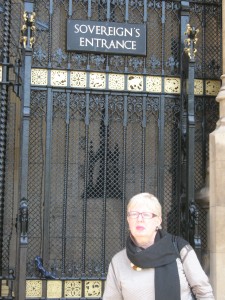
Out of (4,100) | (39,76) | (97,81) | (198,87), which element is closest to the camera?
(4,100)

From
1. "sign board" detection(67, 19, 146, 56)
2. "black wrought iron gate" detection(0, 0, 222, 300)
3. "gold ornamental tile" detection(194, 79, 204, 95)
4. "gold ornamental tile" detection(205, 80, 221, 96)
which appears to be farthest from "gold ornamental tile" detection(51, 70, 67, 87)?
"gold ornamental tile" detection(205, 80, 221, 96)

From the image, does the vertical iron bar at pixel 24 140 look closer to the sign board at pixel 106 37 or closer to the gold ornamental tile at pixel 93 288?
the sign board at pixel 106 37

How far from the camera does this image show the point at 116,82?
798 centimetres

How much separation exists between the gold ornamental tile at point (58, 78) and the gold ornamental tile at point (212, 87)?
1970 mm

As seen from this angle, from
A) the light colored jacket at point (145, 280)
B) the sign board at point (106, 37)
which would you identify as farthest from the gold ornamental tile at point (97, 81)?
the light colored jacket at point (145, 280)

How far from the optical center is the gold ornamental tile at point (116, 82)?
314 inches

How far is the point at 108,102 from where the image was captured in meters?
7.93

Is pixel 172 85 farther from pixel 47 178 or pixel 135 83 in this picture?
pixel 47 178

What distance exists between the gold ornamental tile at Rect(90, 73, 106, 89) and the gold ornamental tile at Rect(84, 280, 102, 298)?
8.31 feet

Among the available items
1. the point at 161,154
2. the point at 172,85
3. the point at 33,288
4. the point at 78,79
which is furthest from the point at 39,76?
the point at 33,288

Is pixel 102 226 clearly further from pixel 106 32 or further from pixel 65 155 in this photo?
pixel 106 32

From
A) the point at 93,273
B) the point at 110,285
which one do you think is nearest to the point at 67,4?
the point at 93,273

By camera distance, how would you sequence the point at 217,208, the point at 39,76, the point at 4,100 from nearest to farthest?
the point at 217,208 < the point at 4,100 < the point at 39,76

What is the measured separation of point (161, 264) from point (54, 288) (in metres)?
4.29
